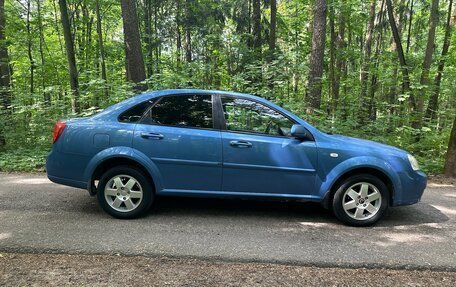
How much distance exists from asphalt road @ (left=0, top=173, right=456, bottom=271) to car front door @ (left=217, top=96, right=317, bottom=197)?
1.64 ft

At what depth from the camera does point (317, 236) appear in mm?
4469

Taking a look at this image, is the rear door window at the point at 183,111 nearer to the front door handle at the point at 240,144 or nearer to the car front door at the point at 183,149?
the car front door at the point at 183,149

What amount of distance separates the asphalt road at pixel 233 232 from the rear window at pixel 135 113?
139 centimetres

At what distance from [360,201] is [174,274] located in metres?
2.82

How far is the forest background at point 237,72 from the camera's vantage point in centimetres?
1046

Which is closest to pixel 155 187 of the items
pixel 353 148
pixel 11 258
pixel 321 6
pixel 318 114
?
pixel 11 258

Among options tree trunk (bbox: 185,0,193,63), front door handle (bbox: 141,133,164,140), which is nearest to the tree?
front door handle (bbox: 141,133,164,140)

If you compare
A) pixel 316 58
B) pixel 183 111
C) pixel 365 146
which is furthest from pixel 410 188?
pixel 316 58

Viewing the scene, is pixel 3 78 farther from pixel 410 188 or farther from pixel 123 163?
pixel 410 188

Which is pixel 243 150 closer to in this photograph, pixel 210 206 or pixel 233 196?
pixel 233 196

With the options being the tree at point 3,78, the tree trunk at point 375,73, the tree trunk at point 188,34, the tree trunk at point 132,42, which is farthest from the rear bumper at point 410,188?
the tree trunk at point 188,34

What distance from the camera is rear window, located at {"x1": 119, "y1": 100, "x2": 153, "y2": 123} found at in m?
4.99

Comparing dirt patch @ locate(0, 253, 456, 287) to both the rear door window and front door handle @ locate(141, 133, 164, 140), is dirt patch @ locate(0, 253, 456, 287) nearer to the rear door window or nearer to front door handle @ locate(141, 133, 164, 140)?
front door handle @ locate(141, 133, 164, 140)

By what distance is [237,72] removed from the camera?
14.5 m
